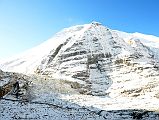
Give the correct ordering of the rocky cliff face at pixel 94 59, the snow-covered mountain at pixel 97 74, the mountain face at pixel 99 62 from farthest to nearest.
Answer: the rocky cliff face at pixel 94 59, the mountain face at pixel 99 62, the snow-covered mountain at pixel 97 74

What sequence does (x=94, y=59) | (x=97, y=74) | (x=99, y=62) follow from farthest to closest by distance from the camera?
(x=94, y=59), (x=99, y=62), (x=97, y=74)

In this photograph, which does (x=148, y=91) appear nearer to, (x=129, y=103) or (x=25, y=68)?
(x=129, y=103)

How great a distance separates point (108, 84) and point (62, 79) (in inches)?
479

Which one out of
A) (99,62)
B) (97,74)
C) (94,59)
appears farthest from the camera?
(94,59)

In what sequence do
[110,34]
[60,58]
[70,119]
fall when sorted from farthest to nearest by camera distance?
[110,34]
[60,58]
[70,119]

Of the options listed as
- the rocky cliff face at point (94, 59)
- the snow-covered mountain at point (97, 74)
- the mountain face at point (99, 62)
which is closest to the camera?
the snow-covered mountain at point (97, 74)

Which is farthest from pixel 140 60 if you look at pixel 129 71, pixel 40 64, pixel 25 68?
pixel 25 68

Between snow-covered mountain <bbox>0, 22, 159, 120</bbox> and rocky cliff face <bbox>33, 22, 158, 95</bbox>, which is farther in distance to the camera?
rocky cliff face <bbox>33, 22, 158, 95</bbox>

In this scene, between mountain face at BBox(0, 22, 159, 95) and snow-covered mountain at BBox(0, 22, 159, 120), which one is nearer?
snow-covered mountain at BBox(0, 22, 159, 120)

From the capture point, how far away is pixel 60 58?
97.4 m

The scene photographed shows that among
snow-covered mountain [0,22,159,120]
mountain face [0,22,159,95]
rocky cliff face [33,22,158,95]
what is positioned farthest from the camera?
rocky cliff face [33,22,158,95]

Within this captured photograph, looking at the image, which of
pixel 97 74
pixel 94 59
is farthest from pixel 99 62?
pixel 97 74

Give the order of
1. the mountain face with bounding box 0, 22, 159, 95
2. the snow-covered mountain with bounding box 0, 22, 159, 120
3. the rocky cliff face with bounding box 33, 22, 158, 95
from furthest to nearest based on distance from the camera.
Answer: the rocky cliff face with bounding box 33, 22, 158, 95, the mountain face with bounding box 0, 22, 159, 95, the snow-covered mountain with bounding box 0, 22, 159, 120

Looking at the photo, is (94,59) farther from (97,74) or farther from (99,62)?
(97,74)
